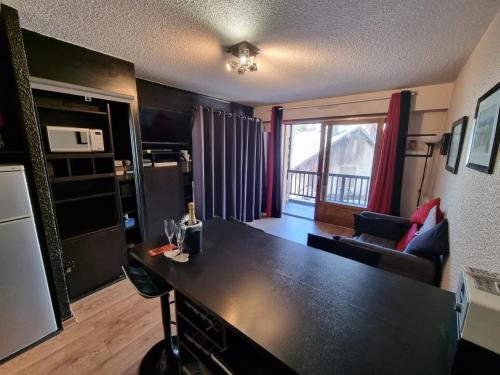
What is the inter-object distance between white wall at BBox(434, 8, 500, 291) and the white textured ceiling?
0.22 meters

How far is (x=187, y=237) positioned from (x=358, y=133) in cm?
372

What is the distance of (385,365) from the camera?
0.63m

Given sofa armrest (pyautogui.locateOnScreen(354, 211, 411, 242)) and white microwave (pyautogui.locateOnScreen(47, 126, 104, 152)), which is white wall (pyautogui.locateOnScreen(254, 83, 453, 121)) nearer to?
sofa armrest (pyautogui.locateOnScreen(354, 211, 411, 242))

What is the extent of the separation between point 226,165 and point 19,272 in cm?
283

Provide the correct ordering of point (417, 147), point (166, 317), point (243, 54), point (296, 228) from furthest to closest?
point (296, 228) < point (417, 147) < point (243, 54) < point (166, 317)

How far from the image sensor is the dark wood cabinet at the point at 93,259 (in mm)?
1971

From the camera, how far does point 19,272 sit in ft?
4.89

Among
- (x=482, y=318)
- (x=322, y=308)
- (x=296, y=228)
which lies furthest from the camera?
(x=296, y=228)

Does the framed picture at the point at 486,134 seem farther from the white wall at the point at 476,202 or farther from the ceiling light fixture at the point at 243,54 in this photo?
the ceiling light fixture at the point at 243,54

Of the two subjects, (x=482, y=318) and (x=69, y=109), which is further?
(x=69, y=109)

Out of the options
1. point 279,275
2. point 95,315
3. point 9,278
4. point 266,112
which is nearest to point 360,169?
point 266,112

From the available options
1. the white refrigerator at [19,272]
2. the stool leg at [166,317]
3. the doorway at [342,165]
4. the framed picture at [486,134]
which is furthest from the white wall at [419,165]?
the white refrigerator at [19,272]

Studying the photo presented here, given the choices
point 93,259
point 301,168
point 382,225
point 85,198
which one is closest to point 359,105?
point 382,225

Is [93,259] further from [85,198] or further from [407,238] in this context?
[407,238]
